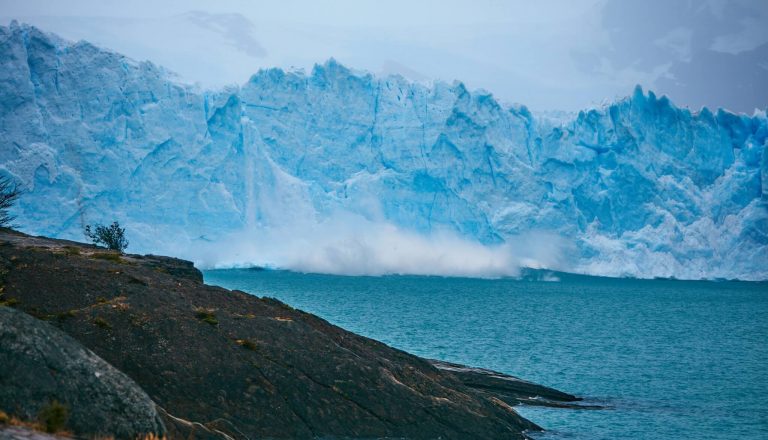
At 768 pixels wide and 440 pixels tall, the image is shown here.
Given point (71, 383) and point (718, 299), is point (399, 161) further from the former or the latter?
point (71, 383)

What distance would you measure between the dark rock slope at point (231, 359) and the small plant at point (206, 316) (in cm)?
4

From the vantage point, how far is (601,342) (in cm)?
5138

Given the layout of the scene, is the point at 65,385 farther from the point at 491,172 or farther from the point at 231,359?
the point at 491,172

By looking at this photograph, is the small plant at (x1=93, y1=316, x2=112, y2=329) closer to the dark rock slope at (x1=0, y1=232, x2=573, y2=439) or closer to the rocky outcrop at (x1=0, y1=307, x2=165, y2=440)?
the dark rock slope at (x1=0, y1=232, x2=573, y2=439)

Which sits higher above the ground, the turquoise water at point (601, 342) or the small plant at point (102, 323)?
the small plant at point (102, 323)

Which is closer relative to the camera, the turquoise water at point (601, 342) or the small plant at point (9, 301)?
the small plant at point (9, 301)

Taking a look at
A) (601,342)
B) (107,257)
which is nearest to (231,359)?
(107,257)

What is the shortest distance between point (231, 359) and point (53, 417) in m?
7.89

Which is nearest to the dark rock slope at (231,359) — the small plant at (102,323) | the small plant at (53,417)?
the small plant at (102,323)

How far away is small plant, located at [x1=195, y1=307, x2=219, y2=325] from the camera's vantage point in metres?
19.4

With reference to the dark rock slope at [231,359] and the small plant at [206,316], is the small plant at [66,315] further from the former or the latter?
the small plant at [206,316]

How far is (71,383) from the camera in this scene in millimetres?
11617

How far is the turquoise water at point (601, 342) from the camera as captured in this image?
28109 mm

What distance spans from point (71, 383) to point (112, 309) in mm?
6910
